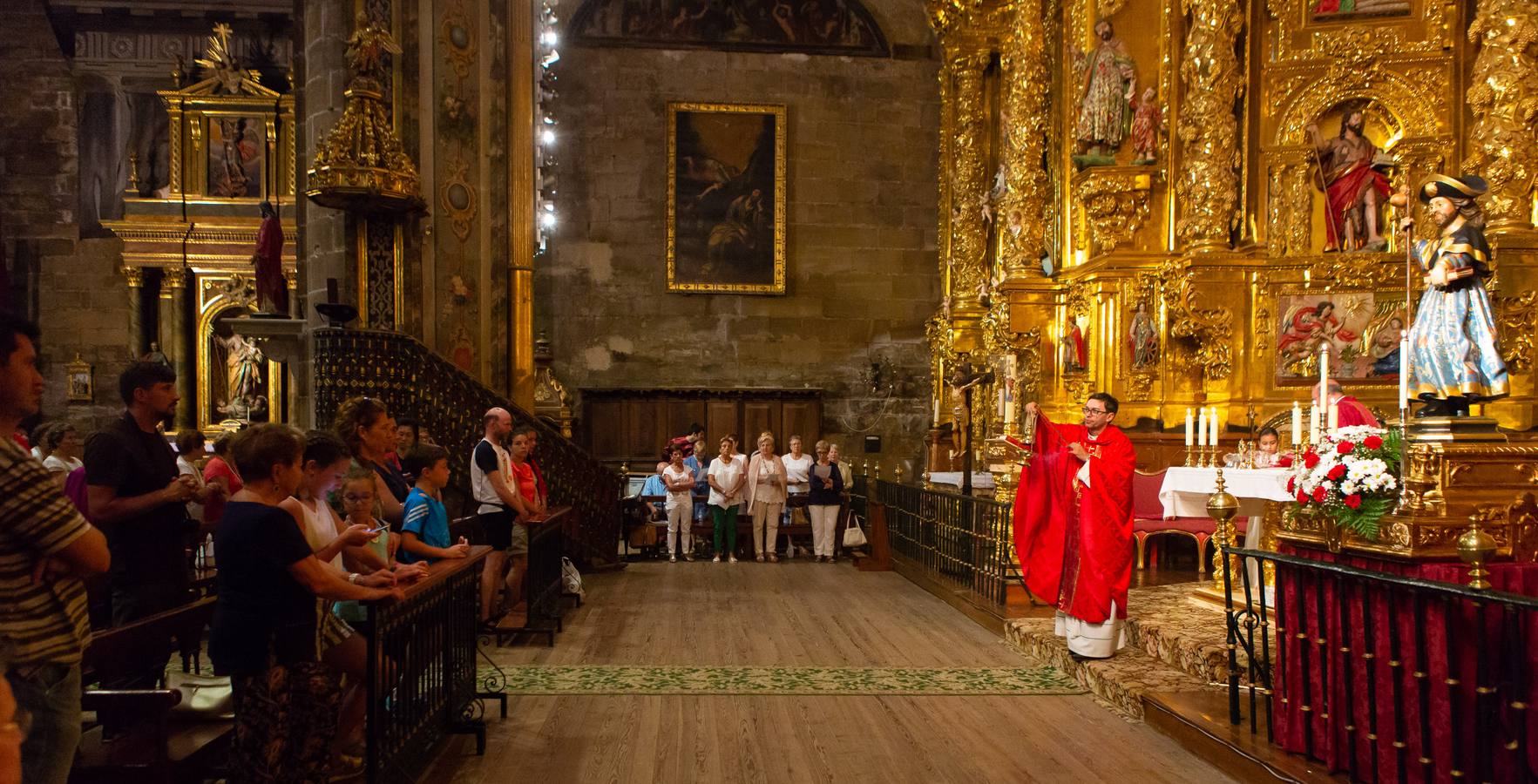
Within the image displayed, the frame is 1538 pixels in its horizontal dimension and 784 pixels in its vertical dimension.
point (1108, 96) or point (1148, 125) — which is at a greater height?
point (1108, 96)

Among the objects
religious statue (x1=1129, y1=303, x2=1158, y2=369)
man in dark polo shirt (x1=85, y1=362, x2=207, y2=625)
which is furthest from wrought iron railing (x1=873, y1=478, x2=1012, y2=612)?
man in dark polo shirt (x1=85, y1=362, x2=207, y2=625)

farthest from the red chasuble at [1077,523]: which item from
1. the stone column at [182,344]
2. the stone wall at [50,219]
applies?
the stone wall at [50,219]

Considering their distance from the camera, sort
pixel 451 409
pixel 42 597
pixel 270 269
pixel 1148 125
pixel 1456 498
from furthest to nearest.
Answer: pixel 1148 125 → pixel 270 269 → pixel 451 409 → pixel 1456 498 → pixel 42 597

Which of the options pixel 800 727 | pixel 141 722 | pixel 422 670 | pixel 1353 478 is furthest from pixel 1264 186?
pixel 141 722

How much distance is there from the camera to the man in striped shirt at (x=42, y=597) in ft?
7.93

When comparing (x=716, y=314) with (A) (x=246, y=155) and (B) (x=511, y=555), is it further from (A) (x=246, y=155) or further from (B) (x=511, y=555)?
(B) (x=511, y=555)

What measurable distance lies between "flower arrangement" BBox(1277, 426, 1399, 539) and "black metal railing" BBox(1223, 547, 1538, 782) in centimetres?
43

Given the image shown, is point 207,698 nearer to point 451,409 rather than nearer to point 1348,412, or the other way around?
point 451,409

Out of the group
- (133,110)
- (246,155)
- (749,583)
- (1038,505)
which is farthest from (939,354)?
(133,110)

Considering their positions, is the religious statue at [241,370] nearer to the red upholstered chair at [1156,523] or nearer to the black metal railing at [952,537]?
the black metal railing at [952,537]

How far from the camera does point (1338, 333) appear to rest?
1112 centimetres

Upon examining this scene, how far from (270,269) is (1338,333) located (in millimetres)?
11695

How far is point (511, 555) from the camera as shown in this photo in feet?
25.4

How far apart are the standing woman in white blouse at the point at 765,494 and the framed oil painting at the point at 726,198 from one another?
613 centimetres
